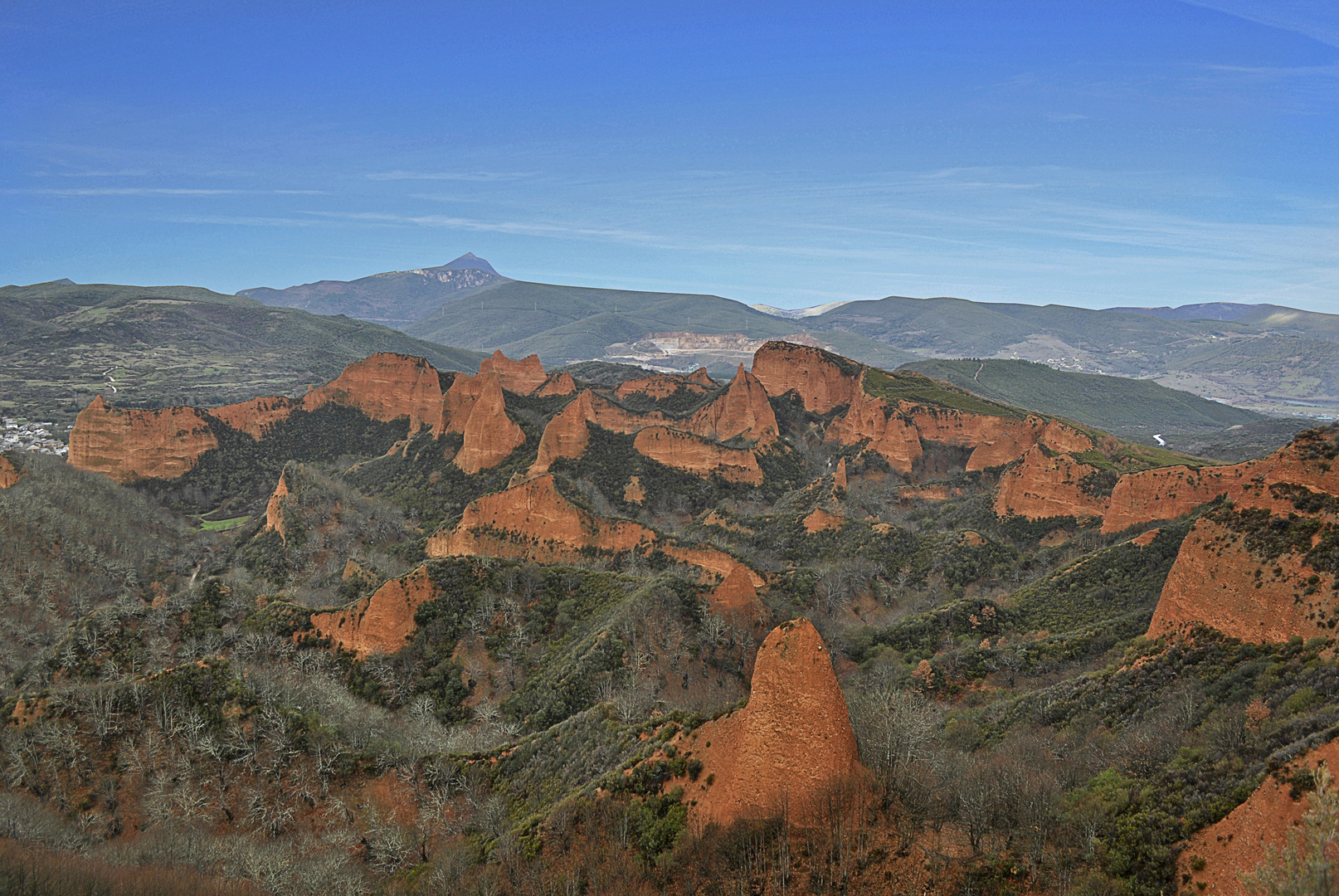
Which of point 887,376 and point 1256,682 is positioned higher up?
point 887,376

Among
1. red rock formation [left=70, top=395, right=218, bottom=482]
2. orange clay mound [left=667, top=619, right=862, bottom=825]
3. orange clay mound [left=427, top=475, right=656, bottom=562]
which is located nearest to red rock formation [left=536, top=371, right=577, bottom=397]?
red rock formation [left=70, top=395, right=218, bottom=482]

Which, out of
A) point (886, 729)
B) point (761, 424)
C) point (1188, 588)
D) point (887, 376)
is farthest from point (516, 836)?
point (887, 376)

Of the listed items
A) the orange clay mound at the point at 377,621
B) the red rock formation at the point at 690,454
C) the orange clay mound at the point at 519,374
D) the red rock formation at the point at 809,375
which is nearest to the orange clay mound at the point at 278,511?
the orange clay mound at the point at 377,621

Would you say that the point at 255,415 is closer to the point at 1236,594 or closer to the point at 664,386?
the point at 664,386

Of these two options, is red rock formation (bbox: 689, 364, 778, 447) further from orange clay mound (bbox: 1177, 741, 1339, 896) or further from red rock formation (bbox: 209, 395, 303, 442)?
orange clay mound (bbox: 1177, 741, 1339, 896)

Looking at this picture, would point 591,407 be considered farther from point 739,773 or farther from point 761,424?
point 739,773

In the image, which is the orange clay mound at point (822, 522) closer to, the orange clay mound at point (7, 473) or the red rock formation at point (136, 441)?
the orange clay mound at point (7, 473)
